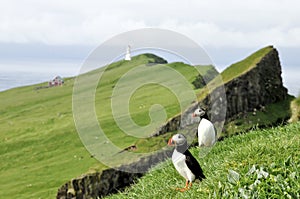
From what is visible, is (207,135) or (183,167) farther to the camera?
(207,135)

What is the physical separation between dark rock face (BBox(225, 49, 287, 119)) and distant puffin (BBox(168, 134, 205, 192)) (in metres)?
19.3

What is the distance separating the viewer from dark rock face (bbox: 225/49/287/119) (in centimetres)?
3134

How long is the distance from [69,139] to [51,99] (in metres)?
71.3

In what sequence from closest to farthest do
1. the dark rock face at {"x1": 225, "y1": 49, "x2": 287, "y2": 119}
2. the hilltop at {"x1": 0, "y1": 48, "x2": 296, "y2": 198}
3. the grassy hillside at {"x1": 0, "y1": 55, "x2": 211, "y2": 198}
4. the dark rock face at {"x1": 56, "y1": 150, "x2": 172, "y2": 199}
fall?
1. the dark rock face at {"x1": 56, "y1": 150, "x2": 172, "y2": 199}
2. the dark rock face at {"x1": 225, "y1": 49, "x2": 287, "y2": 119}
3. the hilltop at {"x1": 0, "y1": 48, "x2": 296, "y2": 198}
4. the grassy hillside at {"x1": 0, "y1": 55, "x2": 211, "y2": 198}

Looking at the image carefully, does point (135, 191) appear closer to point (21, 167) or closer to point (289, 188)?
point (289, 188)

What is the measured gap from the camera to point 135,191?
13359 mm

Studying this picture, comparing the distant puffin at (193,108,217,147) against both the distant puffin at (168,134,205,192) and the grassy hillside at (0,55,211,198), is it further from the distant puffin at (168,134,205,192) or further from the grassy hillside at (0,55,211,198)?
the grassy hillside at (0,55,211,198)

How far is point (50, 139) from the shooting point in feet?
319

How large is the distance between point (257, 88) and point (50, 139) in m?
71.3

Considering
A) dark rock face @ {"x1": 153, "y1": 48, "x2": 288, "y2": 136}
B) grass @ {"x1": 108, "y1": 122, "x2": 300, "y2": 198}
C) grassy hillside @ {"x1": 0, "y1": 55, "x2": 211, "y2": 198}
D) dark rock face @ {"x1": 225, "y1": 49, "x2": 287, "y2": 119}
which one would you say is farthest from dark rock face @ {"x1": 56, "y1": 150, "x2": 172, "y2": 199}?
grass @ {"x1": 108, "y1": 122, "x2": 300, "y2": 198}

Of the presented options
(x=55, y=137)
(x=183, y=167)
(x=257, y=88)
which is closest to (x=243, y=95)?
(x=257, y=88)

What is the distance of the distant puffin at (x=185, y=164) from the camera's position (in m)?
11.0

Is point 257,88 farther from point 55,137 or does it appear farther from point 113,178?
point 55,137

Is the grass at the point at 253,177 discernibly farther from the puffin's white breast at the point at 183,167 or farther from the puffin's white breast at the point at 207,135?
the puffin's white breast at the point at 207,135
